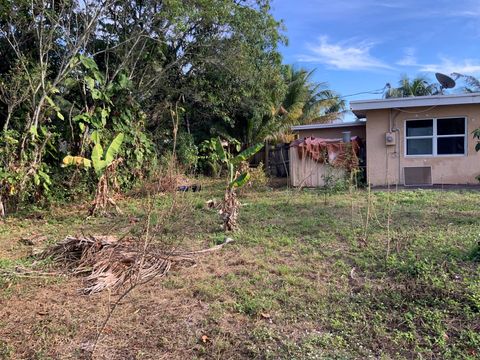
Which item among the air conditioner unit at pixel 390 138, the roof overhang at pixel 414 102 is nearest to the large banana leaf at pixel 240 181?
the roof overhang at pixel 414 102

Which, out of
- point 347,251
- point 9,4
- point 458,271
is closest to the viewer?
point 458,271

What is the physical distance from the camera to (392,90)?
80.7ft

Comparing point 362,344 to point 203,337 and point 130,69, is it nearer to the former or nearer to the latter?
point 203,337

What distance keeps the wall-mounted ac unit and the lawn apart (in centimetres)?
541

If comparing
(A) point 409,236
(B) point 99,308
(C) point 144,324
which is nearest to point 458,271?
(A) point 409,236

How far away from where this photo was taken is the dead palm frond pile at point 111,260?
4.18m

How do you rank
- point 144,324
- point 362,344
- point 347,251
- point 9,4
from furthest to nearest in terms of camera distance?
point 9,4
point 347,251
point 144,324
point 362,344

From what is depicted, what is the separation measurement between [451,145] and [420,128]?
3.36ft

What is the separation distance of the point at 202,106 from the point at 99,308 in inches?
458

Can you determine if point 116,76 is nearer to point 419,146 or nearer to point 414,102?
point 414,102

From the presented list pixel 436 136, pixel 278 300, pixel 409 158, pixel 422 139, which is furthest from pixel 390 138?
pixel 278 300

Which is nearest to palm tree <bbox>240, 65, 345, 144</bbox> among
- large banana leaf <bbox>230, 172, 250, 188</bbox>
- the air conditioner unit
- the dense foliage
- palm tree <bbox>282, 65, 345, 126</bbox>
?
palm tree <bbox>282, 65, 345, 126</bbox>

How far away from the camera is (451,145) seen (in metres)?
11.4

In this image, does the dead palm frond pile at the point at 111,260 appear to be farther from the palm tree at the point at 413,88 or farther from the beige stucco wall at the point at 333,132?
the palm tree at the point at 413,88
